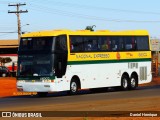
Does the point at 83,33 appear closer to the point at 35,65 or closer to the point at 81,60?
the point at 81,60

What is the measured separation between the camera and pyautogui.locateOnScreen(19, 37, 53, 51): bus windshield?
30.7 m

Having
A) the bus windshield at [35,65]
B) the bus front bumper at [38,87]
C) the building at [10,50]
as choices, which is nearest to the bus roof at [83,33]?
the bus windshield at [35,65]

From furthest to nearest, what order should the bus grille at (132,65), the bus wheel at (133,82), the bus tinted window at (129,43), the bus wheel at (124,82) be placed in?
the bus wheel at (133,82)
the bus grille at (132,65)
the bus wheel at (124,82)
the bus tinted window at (129,43)

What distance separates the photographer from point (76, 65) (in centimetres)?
3206

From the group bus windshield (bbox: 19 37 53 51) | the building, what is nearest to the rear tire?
bus windshield (bbox: 19 37 53 51)

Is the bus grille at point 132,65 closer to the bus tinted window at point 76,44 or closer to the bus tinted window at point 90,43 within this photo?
the bus tinted window at point 90,43

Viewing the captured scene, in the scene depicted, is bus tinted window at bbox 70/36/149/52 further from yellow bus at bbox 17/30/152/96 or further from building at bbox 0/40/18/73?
building at bbox 0/40/18/73

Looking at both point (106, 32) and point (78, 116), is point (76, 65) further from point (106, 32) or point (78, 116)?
point (78, 116)

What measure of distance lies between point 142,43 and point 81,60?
5969mm

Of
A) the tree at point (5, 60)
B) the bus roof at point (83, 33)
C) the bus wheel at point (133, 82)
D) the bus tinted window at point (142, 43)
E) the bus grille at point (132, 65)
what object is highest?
the bus roof at point (83, 33)

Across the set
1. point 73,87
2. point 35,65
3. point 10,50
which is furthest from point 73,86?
point 10,50

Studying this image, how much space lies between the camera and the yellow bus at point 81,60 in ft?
101

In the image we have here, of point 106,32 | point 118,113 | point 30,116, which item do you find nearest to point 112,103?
point 118,113

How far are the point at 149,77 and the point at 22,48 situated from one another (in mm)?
10003
